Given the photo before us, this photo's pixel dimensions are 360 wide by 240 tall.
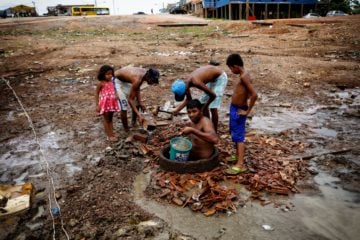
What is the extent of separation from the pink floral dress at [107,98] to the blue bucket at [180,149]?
154 cm

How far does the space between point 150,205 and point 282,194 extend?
5.29 feet

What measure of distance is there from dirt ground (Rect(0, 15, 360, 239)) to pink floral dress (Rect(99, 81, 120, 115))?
0.65 meters

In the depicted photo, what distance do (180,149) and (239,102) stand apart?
1003mm

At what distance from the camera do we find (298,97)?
25.5ft

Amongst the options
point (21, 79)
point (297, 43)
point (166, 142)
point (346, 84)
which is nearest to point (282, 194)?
point (166, 142)

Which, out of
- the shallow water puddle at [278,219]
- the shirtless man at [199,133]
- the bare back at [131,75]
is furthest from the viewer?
the bare back at [131,75]

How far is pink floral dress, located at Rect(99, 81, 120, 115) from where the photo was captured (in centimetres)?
531

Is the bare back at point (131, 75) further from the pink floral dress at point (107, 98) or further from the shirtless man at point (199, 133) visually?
the shirtless man at point (199, 133)

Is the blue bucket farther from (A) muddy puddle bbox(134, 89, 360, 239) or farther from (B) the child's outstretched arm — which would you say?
(B) the child's outstretched arm

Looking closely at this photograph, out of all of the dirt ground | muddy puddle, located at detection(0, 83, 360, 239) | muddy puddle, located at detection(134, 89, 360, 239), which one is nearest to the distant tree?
the dirt ground

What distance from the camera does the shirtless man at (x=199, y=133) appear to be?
162 inches

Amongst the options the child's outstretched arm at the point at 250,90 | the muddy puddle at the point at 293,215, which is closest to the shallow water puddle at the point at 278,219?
the muddy puddle at the point at 293,215

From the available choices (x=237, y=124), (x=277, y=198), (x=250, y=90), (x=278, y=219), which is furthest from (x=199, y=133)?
(x=278, y=219)

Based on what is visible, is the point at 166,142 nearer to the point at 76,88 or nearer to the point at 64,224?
the point at 64,224
